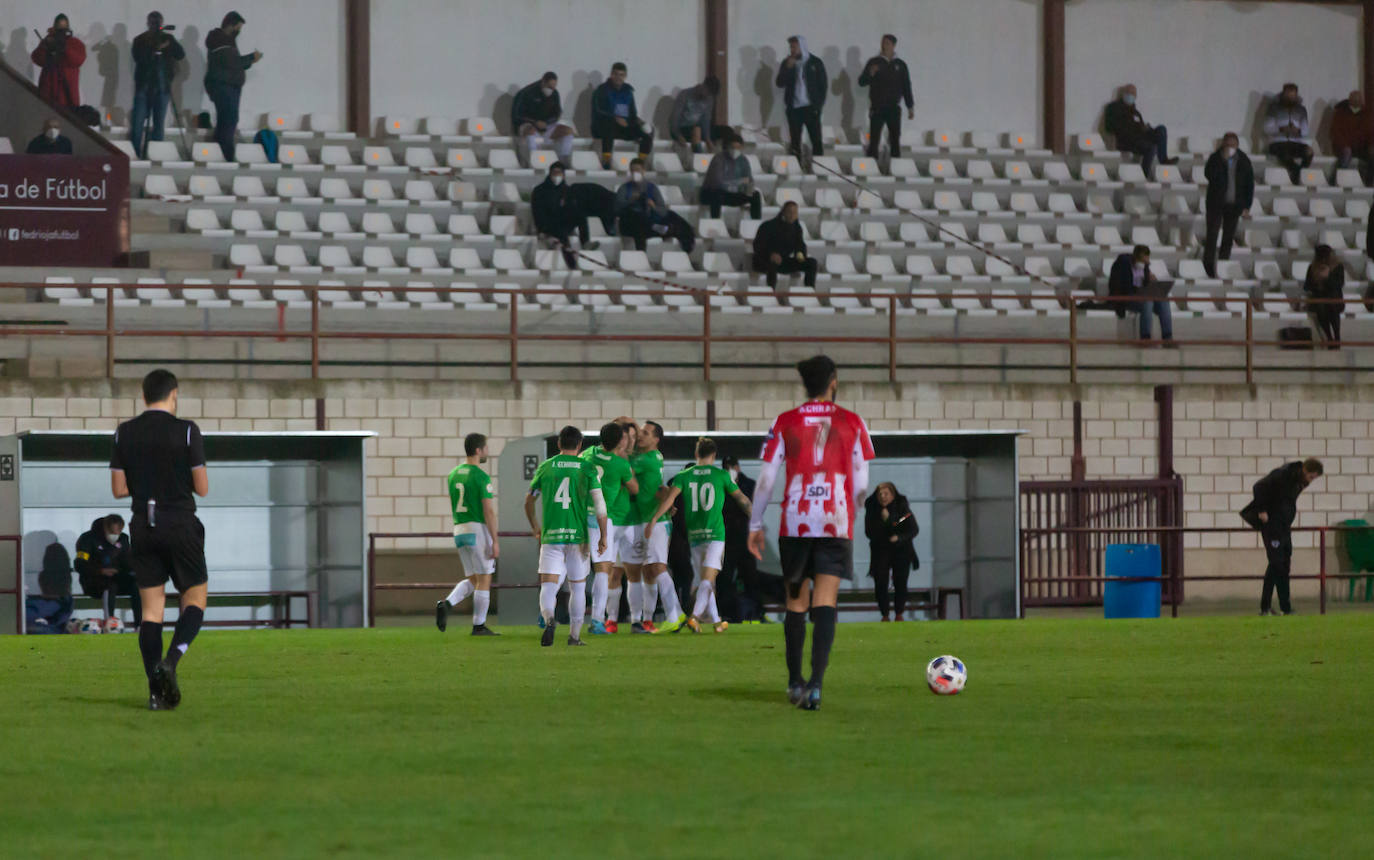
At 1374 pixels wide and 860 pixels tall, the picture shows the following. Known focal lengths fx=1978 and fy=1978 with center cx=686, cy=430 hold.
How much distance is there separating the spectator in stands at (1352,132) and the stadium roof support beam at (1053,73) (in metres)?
4.99

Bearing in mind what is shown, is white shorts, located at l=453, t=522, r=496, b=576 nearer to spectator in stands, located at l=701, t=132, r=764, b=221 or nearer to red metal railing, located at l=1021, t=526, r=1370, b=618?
red metal railing, located at l=1021, t=526, r=1370, b=618

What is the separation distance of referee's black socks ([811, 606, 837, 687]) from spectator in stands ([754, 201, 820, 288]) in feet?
61.4

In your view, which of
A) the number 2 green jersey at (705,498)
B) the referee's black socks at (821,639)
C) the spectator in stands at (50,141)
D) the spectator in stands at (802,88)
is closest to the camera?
the referee's black socks at (821,639)

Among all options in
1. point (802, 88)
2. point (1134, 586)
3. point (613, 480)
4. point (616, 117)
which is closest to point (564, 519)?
point (613, 480)

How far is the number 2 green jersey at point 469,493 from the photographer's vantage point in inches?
716

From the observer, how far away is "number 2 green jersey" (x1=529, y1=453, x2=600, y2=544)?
15969 mm

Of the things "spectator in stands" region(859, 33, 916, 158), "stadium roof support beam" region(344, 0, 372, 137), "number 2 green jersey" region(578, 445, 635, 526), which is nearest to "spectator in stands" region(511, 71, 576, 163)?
"stadium roof support beam" region(344, 0, 372, 137)

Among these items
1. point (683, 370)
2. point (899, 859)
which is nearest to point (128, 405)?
point (683, 370)

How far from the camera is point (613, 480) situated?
1770cm

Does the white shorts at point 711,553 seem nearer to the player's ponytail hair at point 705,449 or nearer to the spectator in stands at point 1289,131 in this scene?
the player's ponytail hair at point 705,449

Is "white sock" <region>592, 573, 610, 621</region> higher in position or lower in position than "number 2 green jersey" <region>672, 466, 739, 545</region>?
lower

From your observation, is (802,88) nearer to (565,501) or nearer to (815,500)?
(565,501)

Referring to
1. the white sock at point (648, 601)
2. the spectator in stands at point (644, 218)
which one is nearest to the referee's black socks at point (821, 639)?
the white sock at point (648, 601)

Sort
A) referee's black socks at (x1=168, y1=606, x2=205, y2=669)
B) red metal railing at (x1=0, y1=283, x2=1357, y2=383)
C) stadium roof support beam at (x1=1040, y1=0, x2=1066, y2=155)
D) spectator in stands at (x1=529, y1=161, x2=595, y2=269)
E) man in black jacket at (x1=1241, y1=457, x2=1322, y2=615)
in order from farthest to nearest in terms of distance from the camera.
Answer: stadium roof support beam at (x1=1040, y1=0, x2=1066, y2=155) → spectator in stands at (x1=529, y1=161, x2=595, y2=269) → red metal railing at (x1=0, y1=283, x2=1357, y2=383) → man in black jacket at (x1=1241, y1=457, x2=1322, y2=615) → referee's black socks at (x1=168, y1=606, x2=205, y2=669)
